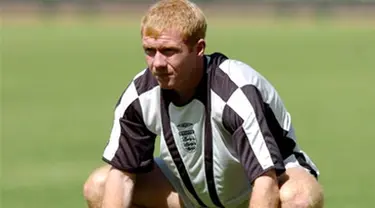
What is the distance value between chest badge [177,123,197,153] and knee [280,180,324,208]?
66 centimetres

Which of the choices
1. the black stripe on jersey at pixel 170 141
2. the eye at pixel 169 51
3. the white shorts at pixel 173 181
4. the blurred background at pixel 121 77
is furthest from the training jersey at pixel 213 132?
the blurred background at pixel 121 77

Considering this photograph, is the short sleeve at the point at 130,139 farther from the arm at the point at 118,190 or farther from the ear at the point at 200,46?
the ear at the point at 200,46

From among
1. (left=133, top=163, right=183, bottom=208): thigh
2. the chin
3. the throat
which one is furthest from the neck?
(left=133, top=163, right=183, bottom=208): thigh

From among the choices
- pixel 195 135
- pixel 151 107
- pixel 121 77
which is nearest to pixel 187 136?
pixel 195 135

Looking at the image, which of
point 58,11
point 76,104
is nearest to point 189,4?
point 76,104

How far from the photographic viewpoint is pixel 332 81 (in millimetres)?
22188

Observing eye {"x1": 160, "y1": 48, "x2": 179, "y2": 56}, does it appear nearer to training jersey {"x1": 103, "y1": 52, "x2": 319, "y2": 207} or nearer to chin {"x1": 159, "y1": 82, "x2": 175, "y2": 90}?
chin {"x1": 159, "y1": 82, "x2": 175, "y2": 90}

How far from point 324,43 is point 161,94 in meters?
26.2

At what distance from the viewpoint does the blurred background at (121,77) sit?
37.7 ft

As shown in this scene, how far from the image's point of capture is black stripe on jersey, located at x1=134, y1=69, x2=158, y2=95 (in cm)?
705

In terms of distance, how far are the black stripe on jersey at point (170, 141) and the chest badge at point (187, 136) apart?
74 millimetres

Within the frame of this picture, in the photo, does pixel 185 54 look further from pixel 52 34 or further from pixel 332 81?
pixel 52 34

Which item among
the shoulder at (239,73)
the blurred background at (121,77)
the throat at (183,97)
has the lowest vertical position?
the blurred background at (121,77)

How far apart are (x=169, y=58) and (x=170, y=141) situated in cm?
73
